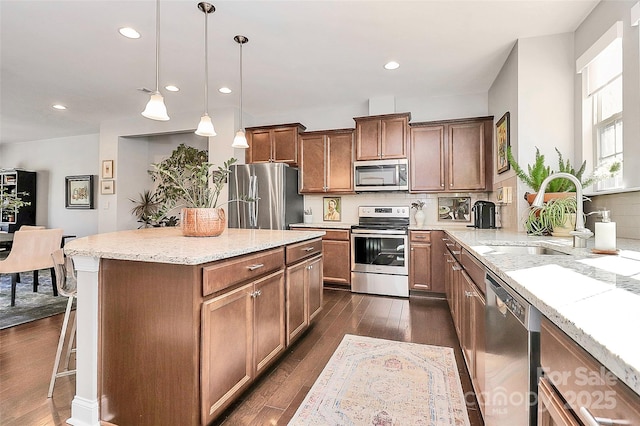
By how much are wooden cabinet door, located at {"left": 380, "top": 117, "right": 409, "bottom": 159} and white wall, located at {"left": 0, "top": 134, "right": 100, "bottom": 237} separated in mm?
6233

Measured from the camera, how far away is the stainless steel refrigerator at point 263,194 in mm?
4262

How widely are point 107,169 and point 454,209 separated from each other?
19.2 ft

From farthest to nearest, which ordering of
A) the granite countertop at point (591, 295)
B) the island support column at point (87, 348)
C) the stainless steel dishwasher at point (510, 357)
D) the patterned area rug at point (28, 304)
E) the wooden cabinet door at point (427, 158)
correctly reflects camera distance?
1. the wooden cabinet door at point (427, 158)
2. the patterned area rug at point (28, 304)
3. the island support column at point (87, 348)
4. the stainless steel dishwasher at point (510, 357)
5. the granite countertop at point (591, 295)

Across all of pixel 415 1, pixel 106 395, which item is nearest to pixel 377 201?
pixel 415 1

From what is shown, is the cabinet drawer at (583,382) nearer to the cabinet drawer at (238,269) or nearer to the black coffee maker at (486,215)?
the cabinet drawer at (238,269)

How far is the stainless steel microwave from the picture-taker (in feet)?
13.4

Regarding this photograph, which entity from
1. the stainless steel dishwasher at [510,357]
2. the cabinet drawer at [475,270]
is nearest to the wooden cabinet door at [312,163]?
the cabinet drawer at [475,270]

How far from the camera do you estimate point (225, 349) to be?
1.56 meters

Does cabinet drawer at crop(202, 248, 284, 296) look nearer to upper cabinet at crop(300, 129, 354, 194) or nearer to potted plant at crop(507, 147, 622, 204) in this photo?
potted plant at crop(507, 147, 622, 204)

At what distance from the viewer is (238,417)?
1.62m

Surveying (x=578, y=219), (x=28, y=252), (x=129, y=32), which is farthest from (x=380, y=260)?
(x=28, y=252)

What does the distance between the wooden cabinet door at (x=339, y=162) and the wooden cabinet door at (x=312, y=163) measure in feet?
0.30

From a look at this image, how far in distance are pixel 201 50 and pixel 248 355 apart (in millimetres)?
2854

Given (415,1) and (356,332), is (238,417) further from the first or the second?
(415,1)
